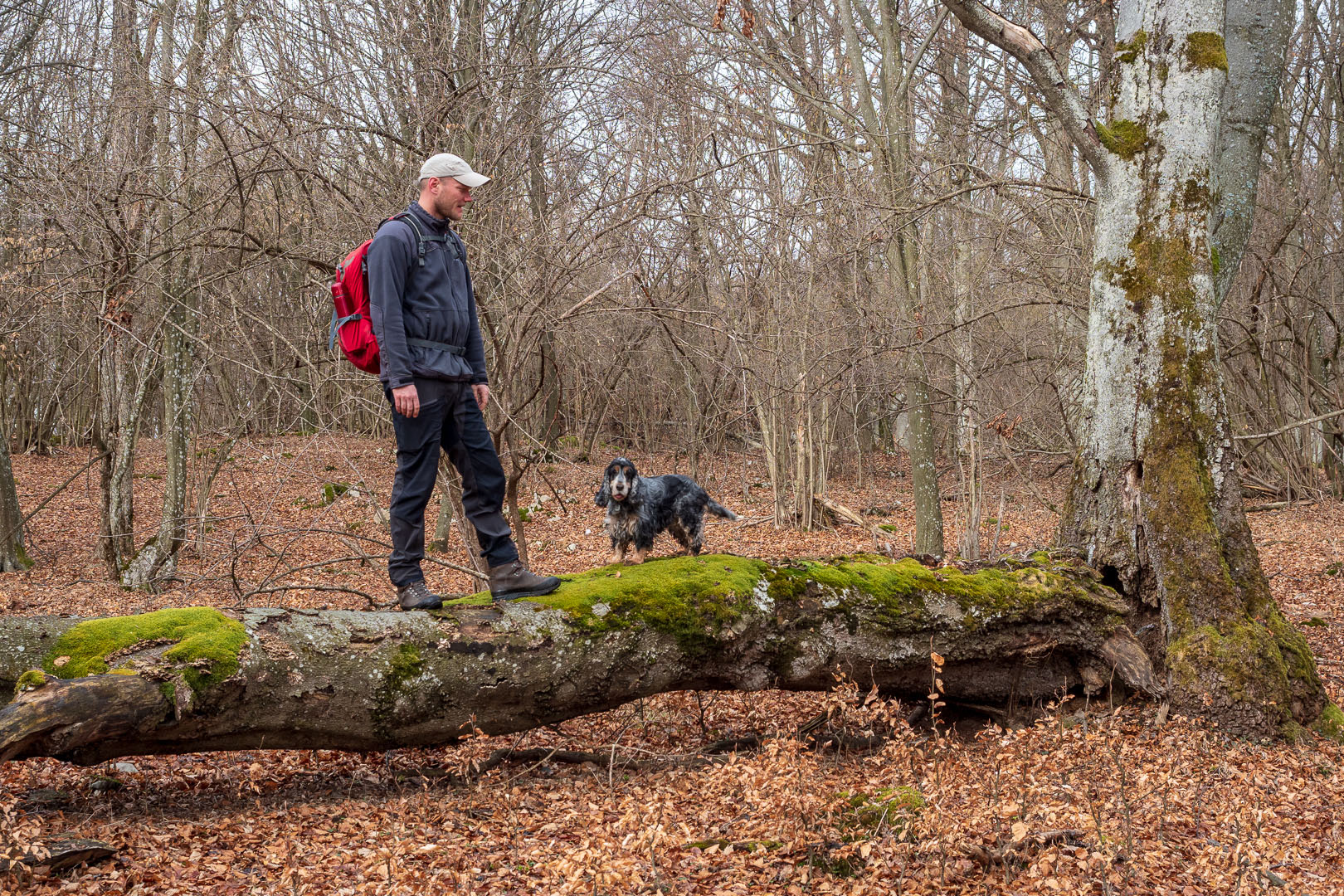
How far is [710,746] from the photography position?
5.61 metres

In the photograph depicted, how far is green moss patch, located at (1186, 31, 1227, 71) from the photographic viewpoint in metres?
6.09

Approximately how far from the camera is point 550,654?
4711mm

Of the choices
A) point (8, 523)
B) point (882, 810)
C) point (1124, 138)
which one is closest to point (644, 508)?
point (882, 810)

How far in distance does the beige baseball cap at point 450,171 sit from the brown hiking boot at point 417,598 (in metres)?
2.23

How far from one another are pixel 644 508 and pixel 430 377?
2588 mm

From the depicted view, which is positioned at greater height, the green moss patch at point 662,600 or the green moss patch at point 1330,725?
the green moss patch at point 662,600

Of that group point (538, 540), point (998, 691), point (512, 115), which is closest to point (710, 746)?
point (998, 691)

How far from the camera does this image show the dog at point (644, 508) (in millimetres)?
6875

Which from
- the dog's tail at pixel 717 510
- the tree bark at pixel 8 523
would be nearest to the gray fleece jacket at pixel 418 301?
the dog's tail at pixel 717 510

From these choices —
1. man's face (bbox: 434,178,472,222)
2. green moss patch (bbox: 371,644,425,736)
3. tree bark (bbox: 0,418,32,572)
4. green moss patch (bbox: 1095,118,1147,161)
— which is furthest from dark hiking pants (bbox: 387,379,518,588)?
tree bark (bbox: 0,418,32,572)

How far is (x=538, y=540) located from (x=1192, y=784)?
11207 mm

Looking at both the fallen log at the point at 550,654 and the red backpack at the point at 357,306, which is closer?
the fallen log at the point at 550,654

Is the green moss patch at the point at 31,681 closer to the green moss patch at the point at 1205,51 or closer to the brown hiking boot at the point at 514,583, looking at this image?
the brown hiking boot at the point at 514,583

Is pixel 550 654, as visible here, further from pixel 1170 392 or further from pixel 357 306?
pixel 1170 392
